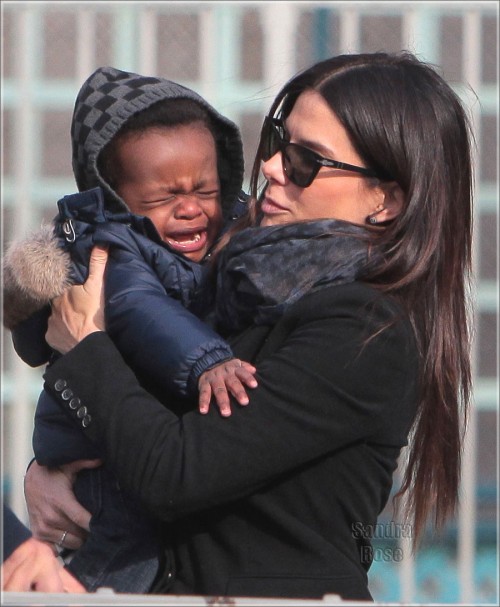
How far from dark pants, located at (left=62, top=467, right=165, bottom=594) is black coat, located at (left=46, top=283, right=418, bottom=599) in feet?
0.28

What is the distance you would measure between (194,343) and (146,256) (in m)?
0.30

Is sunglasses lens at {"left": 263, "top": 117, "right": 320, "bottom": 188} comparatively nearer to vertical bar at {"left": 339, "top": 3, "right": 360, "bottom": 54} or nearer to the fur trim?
the fur trim

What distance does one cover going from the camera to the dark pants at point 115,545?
6.34 feet

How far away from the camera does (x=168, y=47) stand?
4277 mm

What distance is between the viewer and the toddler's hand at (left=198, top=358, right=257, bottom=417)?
68.8 inches

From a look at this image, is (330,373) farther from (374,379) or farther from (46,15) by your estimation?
(46,15)

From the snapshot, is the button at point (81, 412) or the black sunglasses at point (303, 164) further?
the black sunglasses at point (303, 164)

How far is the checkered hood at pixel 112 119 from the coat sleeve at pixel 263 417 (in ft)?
1.67

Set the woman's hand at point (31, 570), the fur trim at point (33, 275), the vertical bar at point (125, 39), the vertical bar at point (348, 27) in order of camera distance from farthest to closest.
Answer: the vertical bar at point (125, 39), the vertical bar at point (348, 27), the fur trim at point (33, 275), the woman's hand at point (31, 570)

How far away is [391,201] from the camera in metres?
1.97

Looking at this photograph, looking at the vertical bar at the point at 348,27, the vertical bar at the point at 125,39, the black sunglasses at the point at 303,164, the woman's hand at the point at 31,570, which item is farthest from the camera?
the vertical bar at the point at 125,39

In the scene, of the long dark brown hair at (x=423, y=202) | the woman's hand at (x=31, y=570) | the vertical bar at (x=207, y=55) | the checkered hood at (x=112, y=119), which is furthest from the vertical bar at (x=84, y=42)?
the woman's hand at (x=31, y=570)

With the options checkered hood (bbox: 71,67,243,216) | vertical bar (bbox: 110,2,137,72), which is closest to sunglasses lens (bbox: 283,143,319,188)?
checkered hood (bbox: 71,67,243,216)

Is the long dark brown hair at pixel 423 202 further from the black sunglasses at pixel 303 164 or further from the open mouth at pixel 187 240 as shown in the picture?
the open mouth at pixel 187 240
